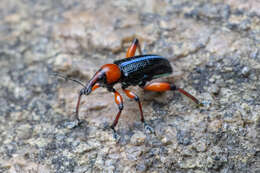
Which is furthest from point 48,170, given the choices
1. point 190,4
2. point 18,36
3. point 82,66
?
point 190,4

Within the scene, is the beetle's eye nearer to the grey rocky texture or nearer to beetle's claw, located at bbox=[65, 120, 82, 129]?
the grey rocky texture

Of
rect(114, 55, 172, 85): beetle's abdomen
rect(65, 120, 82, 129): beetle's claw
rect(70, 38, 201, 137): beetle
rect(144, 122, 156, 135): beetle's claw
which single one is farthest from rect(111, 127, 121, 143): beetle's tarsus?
rect(114, 55, 172, 85): beetle's abdomen

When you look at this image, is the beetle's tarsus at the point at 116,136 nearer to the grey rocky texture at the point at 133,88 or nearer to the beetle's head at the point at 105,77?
the grey rocky texture at the point at 133,88

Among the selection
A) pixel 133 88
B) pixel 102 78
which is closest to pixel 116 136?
pixel 102 78

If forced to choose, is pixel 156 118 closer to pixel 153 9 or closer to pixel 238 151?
pixel 238 151

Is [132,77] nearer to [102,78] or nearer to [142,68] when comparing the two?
[142,68]

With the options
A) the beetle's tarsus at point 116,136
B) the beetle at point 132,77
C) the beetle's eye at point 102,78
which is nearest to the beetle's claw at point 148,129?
the beetle at point 132,77

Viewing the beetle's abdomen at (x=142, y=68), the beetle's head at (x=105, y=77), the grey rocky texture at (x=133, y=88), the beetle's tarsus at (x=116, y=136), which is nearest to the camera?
the grey rocky texture at (x=133, y=88)
